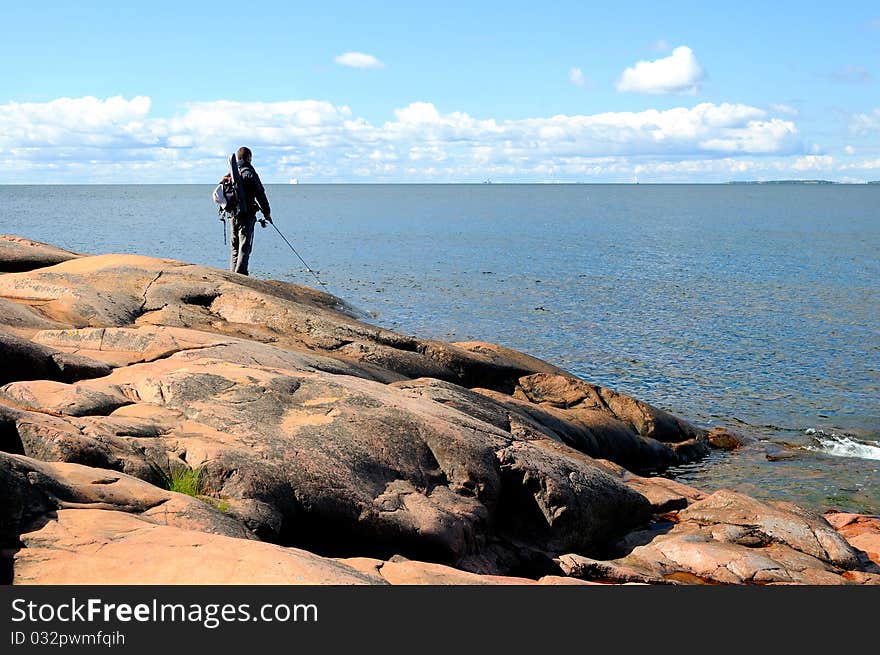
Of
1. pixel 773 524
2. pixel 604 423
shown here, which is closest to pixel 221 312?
pixel 604 423

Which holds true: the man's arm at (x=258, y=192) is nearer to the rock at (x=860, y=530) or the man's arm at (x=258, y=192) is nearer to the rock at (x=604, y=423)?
the rock at (x=604, y=423)

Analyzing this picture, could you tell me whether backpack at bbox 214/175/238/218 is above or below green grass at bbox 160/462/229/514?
above

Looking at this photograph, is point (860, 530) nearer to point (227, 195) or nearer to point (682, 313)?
point (227, 195)

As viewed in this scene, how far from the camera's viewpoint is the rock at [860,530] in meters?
15.2

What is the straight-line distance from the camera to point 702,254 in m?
77.4

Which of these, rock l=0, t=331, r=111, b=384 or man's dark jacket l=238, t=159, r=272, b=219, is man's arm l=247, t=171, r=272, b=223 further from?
rock l=0, t=331, r=111, b=384

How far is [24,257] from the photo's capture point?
2177cm

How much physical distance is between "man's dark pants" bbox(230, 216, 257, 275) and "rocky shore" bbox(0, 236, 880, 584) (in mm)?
4199

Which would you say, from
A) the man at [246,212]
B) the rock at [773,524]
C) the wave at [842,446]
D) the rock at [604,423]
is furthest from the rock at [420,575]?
the wave at [842,446]

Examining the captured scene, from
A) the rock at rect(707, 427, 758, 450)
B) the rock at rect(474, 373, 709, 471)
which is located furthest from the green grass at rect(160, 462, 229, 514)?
the rock at rect(707, 427, 758, 450)

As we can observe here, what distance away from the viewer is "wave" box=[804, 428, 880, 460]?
22547 mm

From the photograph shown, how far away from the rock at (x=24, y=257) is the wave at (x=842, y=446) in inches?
796

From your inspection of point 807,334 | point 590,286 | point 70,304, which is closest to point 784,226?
point 590,286
